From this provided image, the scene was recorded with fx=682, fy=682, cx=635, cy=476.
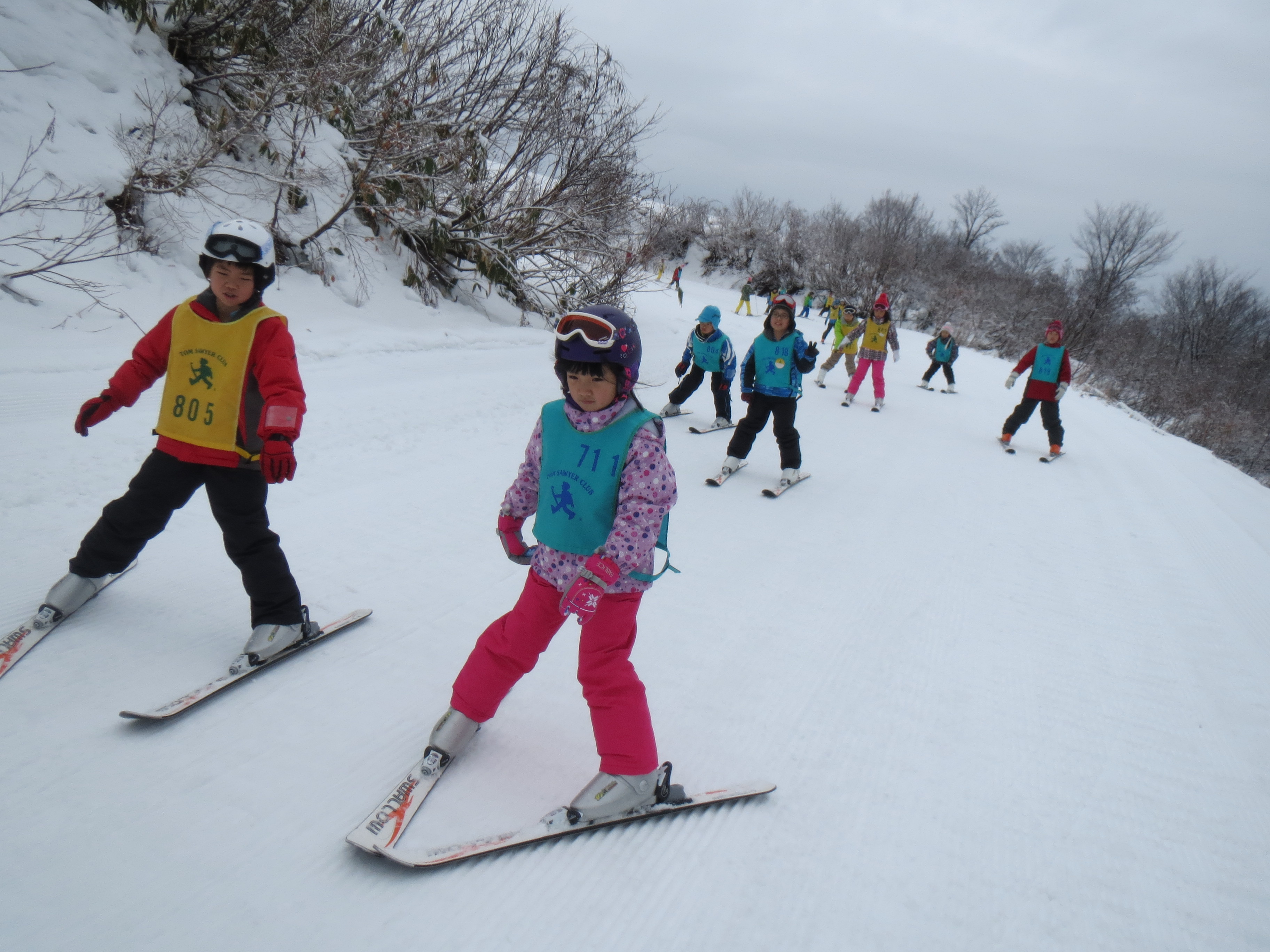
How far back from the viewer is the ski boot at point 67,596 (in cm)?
266

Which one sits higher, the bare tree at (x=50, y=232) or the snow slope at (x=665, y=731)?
the bare tree at (x=50, y=232)

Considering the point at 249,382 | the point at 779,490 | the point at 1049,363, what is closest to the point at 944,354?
the point at 1049,363

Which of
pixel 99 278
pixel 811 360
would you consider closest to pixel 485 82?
pixel 99 278

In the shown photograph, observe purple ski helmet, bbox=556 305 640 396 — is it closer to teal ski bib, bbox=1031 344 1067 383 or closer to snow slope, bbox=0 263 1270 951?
snow slope, bbox=0 263 1270 951

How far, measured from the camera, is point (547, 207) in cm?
1172

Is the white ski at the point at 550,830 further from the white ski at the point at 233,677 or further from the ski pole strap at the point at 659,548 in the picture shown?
the white ski at the point at 233,677

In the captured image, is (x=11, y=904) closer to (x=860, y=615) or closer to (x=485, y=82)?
(x=860, y=615)

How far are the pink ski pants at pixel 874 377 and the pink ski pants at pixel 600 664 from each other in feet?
29.4

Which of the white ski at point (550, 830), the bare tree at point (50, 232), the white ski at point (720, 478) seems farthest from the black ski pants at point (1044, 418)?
the bare tree at point (50, 232)

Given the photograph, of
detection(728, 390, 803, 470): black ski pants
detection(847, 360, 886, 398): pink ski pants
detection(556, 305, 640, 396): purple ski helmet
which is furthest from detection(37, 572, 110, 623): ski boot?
detection(847, 360, 886, 398): pink ski pants

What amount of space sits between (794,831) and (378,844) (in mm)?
1312

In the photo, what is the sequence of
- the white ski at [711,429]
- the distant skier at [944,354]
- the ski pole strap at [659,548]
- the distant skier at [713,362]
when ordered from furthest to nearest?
the distant skier at [944,354], the white ski at [711,429], the distant skier at [713,362], the ski pole strap at [659,548]

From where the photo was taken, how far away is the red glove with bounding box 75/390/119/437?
2531 millimetres

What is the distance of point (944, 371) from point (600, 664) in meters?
12.5
